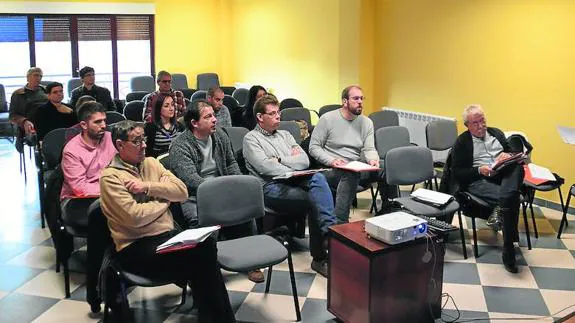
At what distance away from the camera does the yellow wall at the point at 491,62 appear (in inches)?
215

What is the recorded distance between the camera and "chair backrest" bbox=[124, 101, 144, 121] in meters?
6.79

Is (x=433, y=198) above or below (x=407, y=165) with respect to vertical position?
below

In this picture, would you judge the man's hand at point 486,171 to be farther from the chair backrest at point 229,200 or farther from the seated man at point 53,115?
the seated man at point 53,115

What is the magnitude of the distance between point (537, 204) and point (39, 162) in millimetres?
4700

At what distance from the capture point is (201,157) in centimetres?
412

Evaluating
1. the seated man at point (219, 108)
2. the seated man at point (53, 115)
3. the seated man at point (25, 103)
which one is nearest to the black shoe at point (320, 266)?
the seated man at point (219, 108)

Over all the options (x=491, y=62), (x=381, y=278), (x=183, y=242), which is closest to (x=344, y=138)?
(x=381, y=278)

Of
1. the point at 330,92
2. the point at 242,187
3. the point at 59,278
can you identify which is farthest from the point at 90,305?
the point at 330,92

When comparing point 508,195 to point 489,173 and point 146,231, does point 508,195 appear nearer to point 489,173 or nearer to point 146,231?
point 489,173

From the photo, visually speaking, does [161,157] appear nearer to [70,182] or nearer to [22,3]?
[70,182]

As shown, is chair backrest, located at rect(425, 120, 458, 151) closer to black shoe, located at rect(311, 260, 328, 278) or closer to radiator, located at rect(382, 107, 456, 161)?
radiator, located at rect(382, 107, 456, 161)

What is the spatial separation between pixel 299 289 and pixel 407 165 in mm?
1382

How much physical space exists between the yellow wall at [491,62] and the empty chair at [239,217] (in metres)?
3.33

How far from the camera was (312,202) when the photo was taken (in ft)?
13.6
